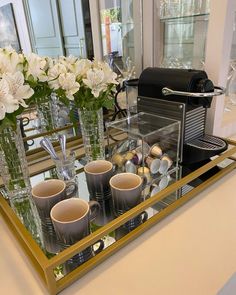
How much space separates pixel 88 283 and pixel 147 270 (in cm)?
9

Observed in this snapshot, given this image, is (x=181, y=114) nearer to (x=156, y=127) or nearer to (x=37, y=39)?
(x=156, y=127)

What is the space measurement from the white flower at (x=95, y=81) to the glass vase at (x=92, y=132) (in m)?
0.10

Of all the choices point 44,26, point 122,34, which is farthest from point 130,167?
point 44,26

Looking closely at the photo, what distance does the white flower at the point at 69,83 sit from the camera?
58 centimetres

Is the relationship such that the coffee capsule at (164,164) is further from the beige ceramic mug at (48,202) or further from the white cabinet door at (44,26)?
the white cabinet door at (44,26)

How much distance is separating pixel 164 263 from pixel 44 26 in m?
1.28

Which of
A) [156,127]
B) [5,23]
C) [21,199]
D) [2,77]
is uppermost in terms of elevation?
[5,23]

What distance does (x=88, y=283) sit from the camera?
38 centimetres

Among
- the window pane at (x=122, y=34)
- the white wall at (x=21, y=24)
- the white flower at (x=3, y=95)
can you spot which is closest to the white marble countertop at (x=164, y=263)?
the white flower at (x=3, y=95)

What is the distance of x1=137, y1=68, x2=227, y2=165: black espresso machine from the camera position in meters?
0.63

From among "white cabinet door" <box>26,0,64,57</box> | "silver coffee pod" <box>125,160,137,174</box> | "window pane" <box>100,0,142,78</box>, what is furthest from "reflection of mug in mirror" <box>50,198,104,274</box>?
"white cabinet door" <box>26,0,64,57</box>

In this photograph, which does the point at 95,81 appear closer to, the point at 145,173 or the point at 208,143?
the point at 145,173

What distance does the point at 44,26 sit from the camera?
1271 millimetres

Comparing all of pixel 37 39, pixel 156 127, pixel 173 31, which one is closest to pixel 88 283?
pixel 156 127
